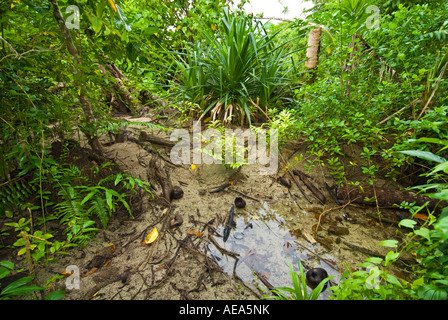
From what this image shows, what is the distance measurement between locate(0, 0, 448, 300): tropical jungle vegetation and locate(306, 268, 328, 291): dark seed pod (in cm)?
16

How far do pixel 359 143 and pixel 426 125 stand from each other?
3.16ft

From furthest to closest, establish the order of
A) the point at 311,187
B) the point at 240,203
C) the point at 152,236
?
the point at 311,187 → the point at 240,203 → the point at 152,236

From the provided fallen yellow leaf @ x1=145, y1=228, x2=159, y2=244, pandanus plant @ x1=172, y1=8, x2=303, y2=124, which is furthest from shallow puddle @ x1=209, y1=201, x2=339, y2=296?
pandanus plant @ x1=172, y1=8, x2=303, y2=124

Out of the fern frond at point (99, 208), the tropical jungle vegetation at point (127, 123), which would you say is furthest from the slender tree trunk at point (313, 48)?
the fern frond at point (99, 208)

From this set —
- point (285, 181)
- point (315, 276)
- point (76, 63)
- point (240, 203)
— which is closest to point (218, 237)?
point (240, 203)

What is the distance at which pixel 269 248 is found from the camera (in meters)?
1.38

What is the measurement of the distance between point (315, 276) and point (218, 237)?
712mm

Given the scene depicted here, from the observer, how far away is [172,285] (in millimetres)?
1078

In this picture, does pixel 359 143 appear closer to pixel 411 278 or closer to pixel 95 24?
pixel 411 278

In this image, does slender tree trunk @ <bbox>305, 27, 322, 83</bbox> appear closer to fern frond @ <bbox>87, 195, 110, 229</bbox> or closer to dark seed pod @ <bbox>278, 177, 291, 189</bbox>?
dark seed pod @ <bbox>278, 177, 291, 189</bbox>

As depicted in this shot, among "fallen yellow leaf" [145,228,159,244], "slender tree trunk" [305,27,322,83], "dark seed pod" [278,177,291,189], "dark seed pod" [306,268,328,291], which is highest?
"slender tree trunk" [305,27,322,83]

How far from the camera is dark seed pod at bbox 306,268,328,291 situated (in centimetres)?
111

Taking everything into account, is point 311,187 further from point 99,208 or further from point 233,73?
point 99,208

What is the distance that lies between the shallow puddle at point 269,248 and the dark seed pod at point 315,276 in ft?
0.25
